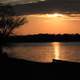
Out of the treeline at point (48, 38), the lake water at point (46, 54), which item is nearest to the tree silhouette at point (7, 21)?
the lake water at point (46, 54)

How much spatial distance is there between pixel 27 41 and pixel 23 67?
20.9 meters

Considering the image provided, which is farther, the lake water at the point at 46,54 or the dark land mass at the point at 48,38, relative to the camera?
the dark land mass at the point at 48,38

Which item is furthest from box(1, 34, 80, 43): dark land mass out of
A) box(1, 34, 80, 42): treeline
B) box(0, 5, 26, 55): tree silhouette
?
box(0, 5, 26, 55): tree silhouette

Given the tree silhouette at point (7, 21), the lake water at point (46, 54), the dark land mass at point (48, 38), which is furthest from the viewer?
the dark land mass at point (48, 38)

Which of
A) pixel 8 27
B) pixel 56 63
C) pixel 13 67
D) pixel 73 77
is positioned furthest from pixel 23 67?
pixel 8 27

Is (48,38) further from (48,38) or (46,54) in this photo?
(46,54)

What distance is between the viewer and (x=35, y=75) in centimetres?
794

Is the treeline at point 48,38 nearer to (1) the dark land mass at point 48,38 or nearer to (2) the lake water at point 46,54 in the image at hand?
(1) the dark land mass at point 48,38

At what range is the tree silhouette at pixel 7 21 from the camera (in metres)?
17.3

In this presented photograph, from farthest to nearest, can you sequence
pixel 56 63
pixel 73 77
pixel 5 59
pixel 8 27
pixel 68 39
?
1. pixel 68 39
2. pixel 8 27
3. pixel 5 59
4. pixel 56 63
5. pixel 73 77

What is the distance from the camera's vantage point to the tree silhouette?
56.8 ft

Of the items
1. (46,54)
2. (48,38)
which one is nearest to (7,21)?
(46,54)

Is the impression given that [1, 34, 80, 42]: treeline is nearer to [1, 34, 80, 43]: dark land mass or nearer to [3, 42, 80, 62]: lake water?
[1, 34, 80, 43]: dark land mass

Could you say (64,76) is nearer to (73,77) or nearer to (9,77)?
(73,77)
